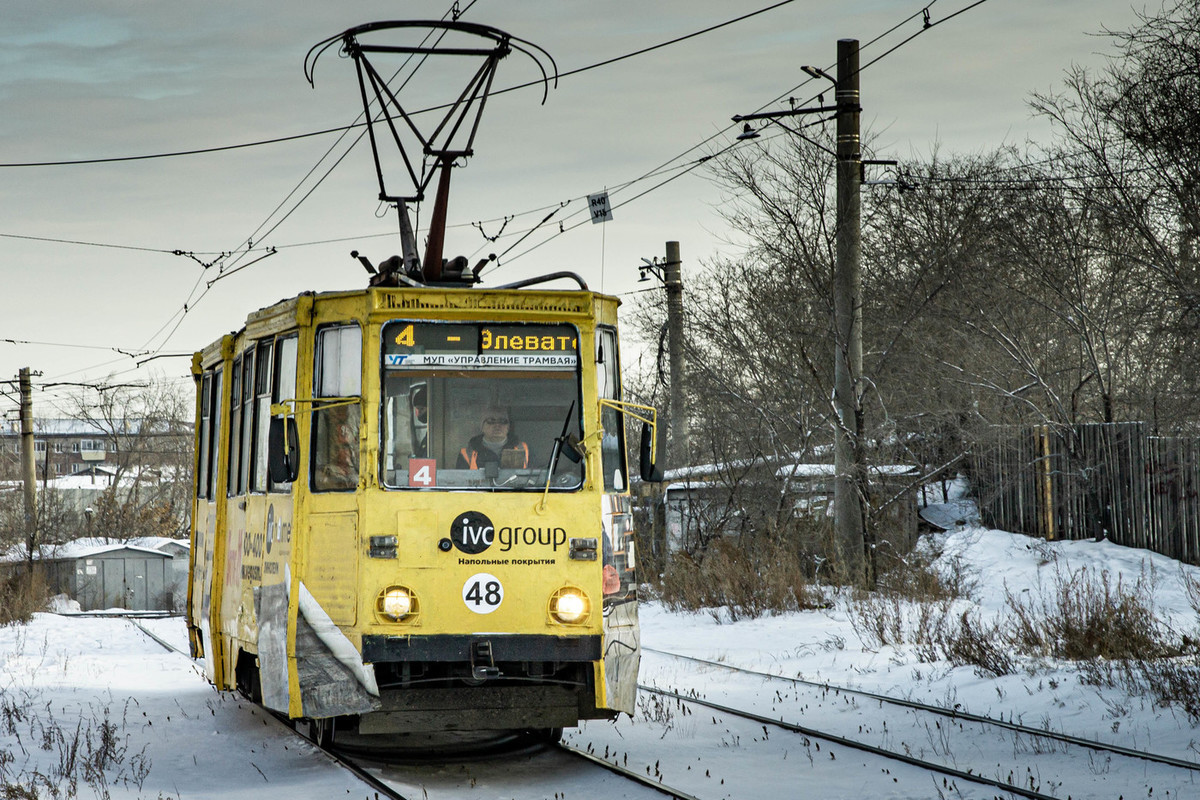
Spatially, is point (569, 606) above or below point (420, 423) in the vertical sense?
below

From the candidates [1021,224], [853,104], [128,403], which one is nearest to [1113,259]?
[1021,224]

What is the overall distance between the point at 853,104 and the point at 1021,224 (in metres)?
6.52

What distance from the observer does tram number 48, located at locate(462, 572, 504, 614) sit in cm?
795

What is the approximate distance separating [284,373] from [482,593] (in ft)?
6.78

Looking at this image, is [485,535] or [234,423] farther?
[234,423]

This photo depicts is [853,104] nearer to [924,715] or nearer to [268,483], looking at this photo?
[924,715]

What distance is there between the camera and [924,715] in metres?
10.4

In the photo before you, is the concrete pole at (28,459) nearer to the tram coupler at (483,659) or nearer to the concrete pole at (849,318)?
the concrete pole at (849,318)

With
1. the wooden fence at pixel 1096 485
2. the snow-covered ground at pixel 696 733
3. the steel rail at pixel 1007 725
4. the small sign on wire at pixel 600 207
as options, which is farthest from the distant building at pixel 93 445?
the steel rail at pixel 1007 725

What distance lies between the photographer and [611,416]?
28.3 feet

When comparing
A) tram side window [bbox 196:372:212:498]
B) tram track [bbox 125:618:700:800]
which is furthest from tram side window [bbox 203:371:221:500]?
tram track [bbox 125:618:700:800]

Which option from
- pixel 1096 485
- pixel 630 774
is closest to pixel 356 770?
pixel 630 774

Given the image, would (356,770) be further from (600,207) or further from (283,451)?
(600,207)

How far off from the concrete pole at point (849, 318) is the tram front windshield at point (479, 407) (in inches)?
449
